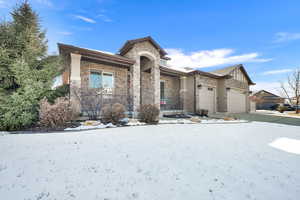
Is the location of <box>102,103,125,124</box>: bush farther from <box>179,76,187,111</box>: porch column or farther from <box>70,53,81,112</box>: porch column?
<box>179,76,187,111</box>: porch column

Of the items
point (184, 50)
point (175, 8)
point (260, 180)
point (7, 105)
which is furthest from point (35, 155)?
point (184, 50)

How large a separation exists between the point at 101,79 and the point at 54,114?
422 cm

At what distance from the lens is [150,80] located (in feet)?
36.4

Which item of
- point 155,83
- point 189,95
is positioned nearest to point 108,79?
point 155,83

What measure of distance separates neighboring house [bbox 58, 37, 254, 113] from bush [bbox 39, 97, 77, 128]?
194cm

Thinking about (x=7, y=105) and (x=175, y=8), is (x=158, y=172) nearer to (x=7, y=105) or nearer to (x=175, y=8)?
(x=7, y=105)

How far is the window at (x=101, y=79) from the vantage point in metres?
8.37

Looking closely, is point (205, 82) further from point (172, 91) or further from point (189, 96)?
point (172, 91)

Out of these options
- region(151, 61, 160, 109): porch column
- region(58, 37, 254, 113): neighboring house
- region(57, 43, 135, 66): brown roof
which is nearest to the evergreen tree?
region(57, 43, 135, 66): brown roof

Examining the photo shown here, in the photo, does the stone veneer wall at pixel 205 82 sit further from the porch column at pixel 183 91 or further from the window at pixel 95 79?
the window at pixel 95 79

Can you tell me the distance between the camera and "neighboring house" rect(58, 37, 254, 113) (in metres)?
7.83

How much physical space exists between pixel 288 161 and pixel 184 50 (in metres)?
15.6

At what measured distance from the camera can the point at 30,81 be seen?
5207 millimetres

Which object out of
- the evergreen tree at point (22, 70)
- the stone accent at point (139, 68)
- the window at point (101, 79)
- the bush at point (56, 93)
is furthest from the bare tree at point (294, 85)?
the evergreen tree at point (22, 70)
